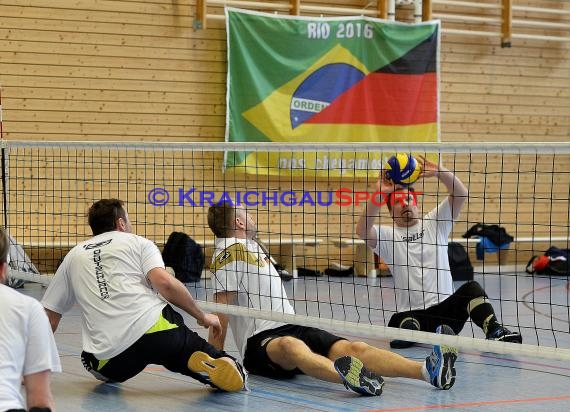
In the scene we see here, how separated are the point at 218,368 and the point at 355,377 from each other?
75 cm

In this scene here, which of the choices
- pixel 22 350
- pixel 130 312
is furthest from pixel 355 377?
pixel 22 350

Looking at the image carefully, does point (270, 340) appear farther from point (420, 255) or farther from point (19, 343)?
point (19, 343)

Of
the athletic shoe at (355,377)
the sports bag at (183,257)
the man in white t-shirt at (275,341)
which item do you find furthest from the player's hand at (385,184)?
the sports bag at (183,257)

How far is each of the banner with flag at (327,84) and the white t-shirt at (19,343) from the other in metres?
Result: 9.68

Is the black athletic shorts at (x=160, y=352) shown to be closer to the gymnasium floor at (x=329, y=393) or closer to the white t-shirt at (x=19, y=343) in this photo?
the gymnasium floor at (x=329, y=393)

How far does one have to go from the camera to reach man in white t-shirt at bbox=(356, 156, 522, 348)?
686 cm

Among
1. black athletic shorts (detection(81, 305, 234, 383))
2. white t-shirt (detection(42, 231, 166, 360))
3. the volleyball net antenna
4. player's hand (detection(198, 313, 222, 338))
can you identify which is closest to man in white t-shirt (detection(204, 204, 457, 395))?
player's hand (detection(198, 313, 222, 338))

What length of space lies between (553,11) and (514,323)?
7.26 metres

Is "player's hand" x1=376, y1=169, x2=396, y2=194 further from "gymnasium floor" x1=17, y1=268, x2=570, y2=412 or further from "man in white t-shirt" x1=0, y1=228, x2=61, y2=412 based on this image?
"man in white t-shirt" x1=0, y1=228, x2=61, y2=412

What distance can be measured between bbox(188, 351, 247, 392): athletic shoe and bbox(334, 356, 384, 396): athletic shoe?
0.54m

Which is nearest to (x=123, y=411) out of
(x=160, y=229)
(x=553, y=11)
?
(x=160, y=229)

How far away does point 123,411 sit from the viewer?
5.12 metres

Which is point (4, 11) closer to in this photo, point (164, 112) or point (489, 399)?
point (164, 112)

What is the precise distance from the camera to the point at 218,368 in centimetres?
541
